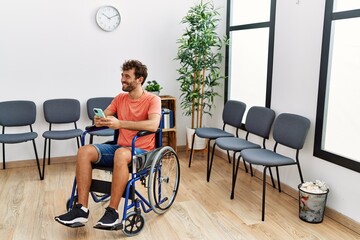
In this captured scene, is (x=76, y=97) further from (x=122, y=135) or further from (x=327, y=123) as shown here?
(x=327, y=123)

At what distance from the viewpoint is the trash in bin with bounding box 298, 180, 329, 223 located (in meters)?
2.73

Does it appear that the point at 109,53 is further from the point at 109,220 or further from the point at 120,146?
the point at 109,220

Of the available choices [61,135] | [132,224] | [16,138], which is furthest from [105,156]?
[16,138]

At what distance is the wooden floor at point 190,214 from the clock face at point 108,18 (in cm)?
181

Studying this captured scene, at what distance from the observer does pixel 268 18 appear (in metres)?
3.63

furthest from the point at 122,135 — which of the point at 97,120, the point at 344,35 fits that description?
the point at 344,35

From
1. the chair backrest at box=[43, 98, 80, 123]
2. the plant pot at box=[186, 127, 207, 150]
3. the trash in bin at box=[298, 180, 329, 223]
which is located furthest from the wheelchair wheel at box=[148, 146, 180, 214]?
the chair backrest at box=[43, 98, 80, 123]

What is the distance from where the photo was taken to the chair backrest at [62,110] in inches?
156

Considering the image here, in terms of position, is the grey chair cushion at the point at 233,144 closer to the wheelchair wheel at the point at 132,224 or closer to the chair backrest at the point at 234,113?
Answer: the chair backrest at the point at 234,113

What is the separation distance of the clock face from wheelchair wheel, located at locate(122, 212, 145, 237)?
2498mm

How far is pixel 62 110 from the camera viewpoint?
4.02 m

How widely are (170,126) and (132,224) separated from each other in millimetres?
2034

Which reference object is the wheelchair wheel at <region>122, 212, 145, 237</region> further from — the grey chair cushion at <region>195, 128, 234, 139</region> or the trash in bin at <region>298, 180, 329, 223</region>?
the grey chair cushion at <region>195, 128, 234, 139</region>

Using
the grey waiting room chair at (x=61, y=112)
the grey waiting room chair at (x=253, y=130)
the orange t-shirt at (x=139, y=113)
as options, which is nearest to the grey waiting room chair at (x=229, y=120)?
the grey waiting room chair at (x=253, y=130)
